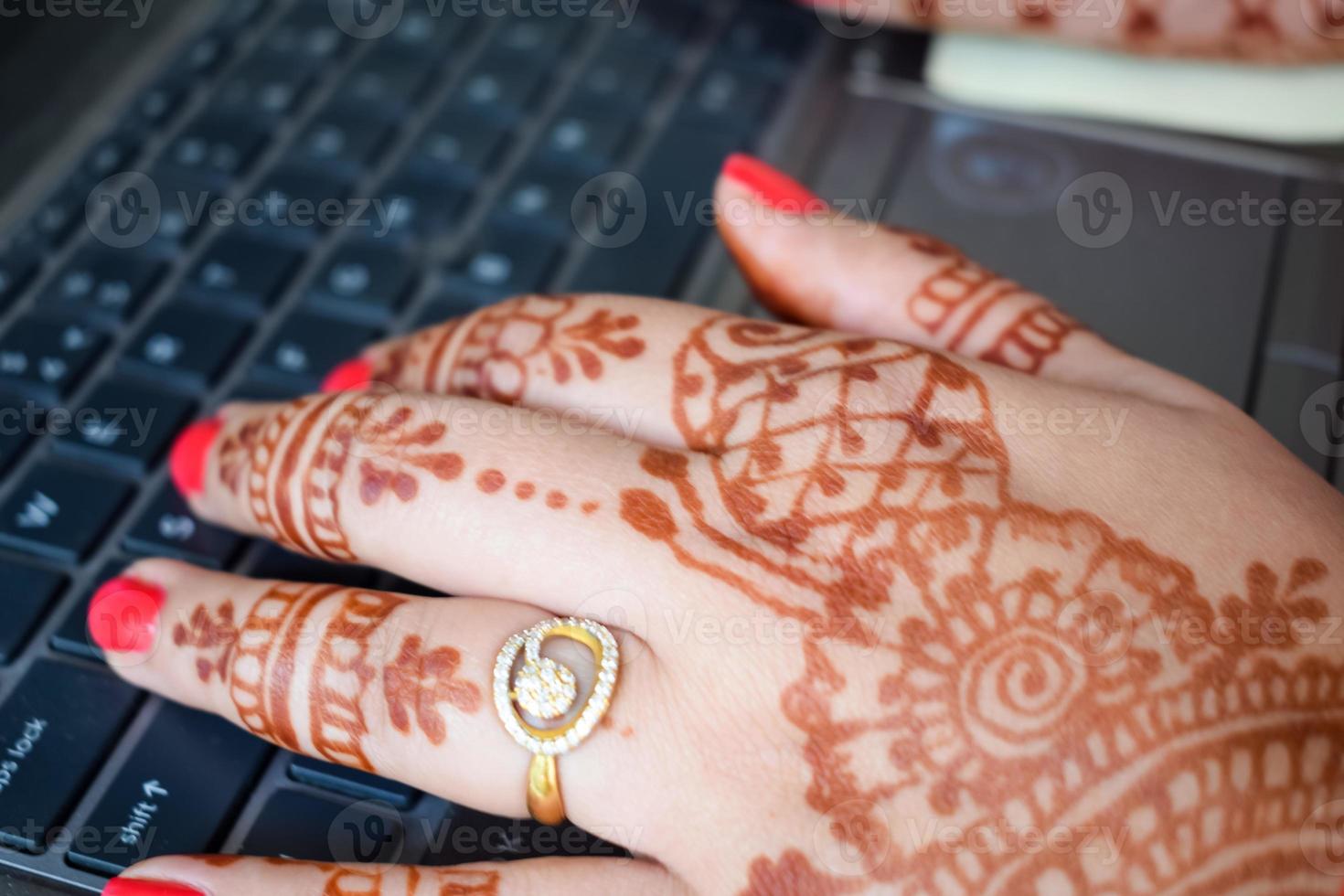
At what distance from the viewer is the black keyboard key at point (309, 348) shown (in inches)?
30.9

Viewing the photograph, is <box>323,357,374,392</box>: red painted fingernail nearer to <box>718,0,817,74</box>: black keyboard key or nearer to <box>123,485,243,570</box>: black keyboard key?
<box>123,485,243,570</box>: black keyboard key

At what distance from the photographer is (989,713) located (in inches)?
21.3

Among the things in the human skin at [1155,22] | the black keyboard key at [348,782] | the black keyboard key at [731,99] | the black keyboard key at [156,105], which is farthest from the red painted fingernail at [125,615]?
the human skin at [1155,22]

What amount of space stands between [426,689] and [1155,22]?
0.81 meters

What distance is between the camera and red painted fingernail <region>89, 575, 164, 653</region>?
646mm

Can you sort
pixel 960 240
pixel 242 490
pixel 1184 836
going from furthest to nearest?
pixel 960 240, pixel 242 490, pixel 1184 836

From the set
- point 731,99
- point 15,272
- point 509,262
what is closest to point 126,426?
point 15,272

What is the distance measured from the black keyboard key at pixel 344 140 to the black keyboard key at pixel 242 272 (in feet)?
0.31

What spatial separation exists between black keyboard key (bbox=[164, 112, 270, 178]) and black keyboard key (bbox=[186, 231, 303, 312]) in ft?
0.25

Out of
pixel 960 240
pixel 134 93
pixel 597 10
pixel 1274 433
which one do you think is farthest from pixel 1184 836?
pixel 134 93

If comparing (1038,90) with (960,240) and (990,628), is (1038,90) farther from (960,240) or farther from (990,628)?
(990,628)

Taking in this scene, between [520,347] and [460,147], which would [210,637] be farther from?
[460,147]

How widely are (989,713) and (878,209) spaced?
18.6 inches

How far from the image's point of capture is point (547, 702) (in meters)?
0.56
